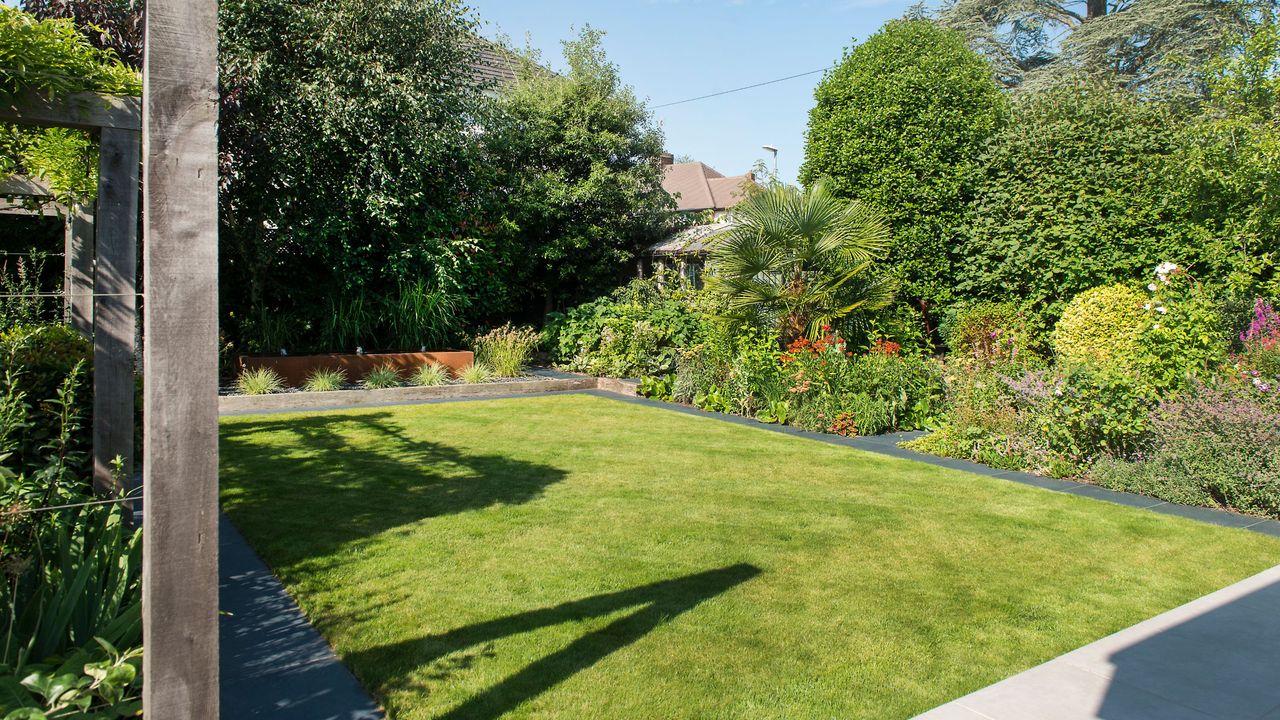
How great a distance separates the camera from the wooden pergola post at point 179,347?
196cm

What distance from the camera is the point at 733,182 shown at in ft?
107

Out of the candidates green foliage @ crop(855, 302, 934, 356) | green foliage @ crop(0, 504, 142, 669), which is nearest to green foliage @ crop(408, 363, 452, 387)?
green foliage @ crop(855, 302, 934, 356)

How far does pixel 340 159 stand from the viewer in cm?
1202

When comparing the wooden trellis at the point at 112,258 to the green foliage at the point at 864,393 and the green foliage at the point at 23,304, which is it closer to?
the green foliage at the point at 23,304

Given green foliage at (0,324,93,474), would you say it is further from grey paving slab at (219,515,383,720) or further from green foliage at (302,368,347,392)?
green foliage at (302,368,347,392)

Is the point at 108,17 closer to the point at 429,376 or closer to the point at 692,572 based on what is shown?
the point at 429,376

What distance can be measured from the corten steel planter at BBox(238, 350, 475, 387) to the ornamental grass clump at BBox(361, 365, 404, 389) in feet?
0.80

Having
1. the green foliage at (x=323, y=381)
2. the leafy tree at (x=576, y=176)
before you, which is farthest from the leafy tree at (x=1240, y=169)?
the green foliage at (x=323, y=381)

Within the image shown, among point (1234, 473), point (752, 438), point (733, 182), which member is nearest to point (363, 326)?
point (752, 438)

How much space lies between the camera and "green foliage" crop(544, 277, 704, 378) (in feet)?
41.9

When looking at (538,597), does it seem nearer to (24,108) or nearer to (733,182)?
(24,108)

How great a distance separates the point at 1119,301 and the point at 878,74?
458 cm

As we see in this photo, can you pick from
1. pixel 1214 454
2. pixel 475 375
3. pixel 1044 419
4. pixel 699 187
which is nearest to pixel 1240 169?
pixel 1044 419

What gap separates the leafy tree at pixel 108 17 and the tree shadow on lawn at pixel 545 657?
9845 millimetres
